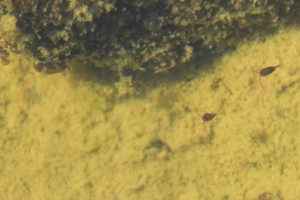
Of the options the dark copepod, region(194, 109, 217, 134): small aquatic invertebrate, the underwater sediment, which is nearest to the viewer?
the underwater sediment

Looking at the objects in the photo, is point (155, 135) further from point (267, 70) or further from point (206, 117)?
point (267, 70)

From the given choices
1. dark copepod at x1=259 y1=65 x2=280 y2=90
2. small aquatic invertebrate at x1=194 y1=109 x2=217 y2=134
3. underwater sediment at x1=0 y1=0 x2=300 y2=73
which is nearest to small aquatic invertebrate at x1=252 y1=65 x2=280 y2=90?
dark copepod at x1=259 y1=65 x2=280 y2=90

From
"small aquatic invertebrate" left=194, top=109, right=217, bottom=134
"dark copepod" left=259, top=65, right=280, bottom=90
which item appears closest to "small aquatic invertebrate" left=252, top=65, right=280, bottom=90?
"dark copepod" left=259, top=65, right=280, bottom=90

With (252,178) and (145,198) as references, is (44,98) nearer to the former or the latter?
(145,198)

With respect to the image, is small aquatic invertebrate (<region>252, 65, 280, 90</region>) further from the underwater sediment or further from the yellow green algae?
the underwater sediment

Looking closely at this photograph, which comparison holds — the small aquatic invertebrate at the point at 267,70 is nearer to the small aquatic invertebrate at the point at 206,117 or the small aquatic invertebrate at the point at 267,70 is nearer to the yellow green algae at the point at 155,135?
the yellow green algae at the point at 155,135

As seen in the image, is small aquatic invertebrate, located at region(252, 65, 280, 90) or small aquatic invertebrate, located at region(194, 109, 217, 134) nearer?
small aquatic invertebrate, located at region(252, 65, 280, 90)

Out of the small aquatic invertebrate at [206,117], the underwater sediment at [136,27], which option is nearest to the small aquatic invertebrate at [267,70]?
the underwater sediment at [136,27]

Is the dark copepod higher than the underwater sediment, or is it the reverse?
the underwater sediment

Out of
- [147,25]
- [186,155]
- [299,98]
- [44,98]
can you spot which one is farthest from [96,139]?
[299,98]

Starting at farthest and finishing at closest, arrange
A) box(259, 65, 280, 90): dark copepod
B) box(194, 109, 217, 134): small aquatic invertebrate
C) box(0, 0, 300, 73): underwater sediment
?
box(194, 109, 217, 134): small aquatic invertebrate, box(259, 65, 280, 90): dark copepod, box(0, 0, 300, 73): underwater sediment
